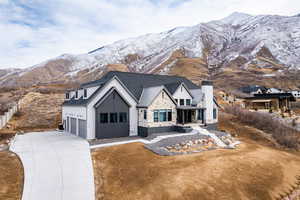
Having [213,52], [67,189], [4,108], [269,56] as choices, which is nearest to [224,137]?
[67,189]

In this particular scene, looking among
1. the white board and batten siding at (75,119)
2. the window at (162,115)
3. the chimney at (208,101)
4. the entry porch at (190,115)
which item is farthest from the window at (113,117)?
the chimney at (208,101)

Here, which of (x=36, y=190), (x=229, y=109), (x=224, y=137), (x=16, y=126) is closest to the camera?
(x=36, y=190)

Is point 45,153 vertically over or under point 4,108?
under

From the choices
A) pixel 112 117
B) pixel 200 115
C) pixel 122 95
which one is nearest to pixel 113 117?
pixel 112 117

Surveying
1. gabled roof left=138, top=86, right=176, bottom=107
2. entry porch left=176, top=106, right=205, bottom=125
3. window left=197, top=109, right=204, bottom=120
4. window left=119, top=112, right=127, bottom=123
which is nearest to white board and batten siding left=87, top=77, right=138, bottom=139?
window left=119, top=112, right=127, bottom=123

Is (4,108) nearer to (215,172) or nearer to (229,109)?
(215,172)

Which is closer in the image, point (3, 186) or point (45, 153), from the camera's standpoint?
point (3, 186)

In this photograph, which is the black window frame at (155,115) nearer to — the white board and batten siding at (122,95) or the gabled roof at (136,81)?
the white board and batten siding at (122,95)
